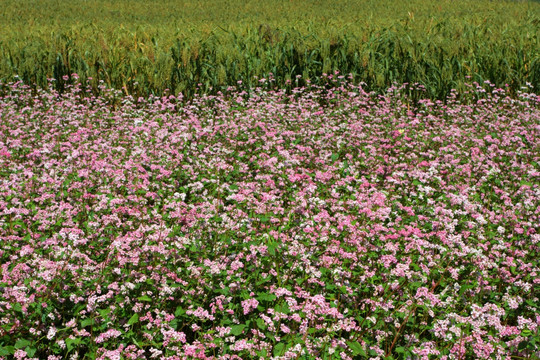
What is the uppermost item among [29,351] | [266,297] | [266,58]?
[266,58]

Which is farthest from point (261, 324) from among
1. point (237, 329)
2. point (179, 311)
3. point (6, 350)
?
point (6, 350)

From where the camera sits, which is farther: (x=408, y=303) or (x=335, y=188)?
(x=335, y=188)

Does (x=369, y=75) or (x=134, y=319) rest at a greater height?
(x=369, y=75)

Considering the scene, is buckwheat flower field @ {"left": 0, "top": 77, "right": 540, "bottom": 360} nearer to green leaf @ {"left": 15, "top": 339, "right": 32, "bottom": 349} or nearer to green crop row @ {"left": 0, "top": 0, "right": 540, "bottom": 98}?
green leaf @ {"left": 15, "top": 339, "right": 32, "bottom": 349}

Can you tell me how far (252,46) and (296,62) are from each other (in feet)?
3.36

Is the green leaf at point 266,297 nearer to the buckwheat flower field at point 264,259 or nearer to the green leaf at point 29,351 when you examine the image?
the buckwheat flower field at point 264,259

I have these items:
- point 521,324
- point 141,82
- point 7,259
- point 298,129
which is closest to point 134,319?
point 7,259

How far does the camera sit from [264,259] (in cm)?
390

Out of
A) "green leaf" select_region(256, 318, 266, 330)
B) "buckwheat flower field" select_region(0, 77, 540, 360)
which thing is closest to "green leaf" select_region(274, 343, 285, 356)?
"buckwheat flower field" select_region(0, 77, 540, 360)

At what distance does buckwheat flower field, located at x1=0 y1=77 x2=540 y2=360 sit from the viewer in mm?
3254

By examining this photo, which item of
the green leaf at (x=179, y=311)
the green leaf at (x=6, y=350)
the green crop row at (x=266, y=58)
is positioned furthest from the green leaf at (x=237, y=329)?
the green crop row at (x=266, y=58)

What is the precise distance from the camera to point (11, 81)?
9.93m

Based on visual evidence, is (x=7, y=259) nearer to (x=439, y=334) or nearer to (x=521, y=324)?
(x=439, y=334)

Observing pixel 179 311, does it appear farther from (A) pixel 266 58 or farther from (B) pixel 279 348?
(A) pixel 266 58
